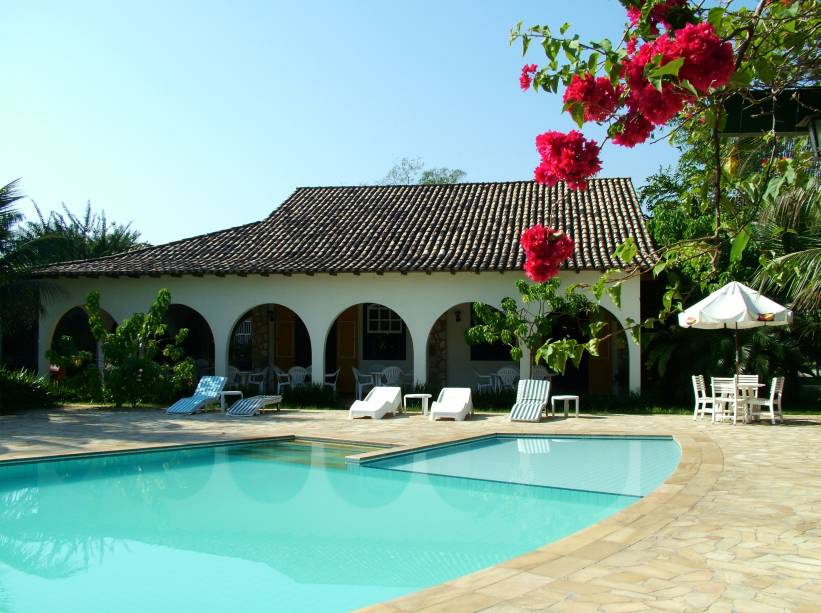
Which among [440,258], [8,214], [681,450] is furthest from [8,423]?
[681,450]

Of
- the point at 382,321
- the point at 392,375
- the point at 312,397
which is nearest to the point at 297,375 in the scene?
the point at 312,397

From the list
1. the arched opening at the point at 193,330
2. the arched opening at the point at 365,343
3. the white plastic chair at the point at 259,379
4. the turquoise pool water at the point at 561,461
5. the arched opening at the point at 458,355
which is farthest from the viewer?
the arched opening at the point at 193,330

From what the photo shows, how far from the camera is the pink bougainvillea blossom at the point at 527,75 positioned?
13.3 ft

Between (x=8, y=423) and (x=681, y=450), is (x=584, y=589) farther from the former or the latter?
(x=8, y=423)

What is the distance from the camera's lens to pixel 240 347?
2459 cm

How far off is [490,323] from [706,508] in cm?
1047

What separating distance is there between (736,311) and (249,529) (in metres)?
10.2

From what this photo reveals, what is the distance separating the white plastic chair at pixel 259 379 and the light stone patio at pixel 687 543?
8246 millimetres

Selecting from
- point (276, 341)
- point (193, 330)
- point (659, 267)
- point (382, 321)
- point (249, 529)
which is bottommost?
point (249, 529)

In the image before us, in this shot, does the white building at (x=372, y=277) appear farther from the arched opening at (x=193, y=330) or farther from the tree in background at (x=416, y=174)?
the tree in background at (x=416, y=174)

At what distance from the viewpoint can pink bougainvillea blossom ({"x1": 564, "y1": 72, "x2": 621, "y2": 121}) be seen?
337 centimetres

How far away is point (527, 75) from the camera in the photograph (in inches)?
160

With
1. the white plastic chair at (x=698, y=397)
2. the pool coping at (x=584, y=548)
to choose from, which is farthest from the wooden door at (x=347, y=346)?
the pool coping at (x=584, y=548)

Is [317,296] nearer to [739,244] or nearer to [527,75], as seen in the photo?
[527,75]
